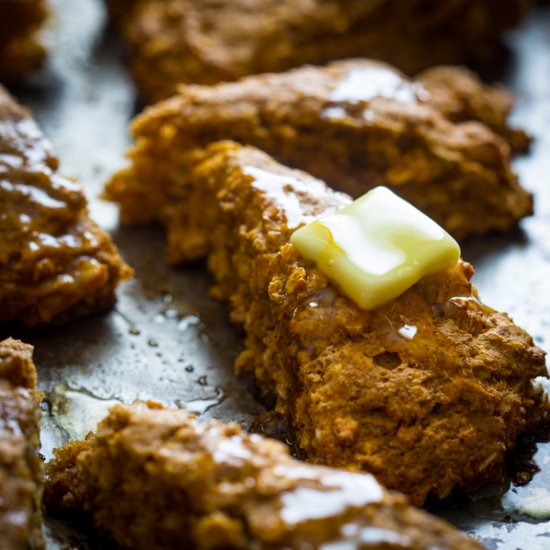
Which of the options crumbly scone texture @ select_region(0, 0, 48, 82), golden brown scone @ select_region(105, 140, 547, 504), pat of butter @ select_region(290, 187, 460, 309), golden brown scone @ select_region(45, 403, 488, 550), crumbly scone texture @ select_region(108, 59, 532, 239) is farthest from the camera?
crumbly scone texture @ select_region(0, 0, 48, 82)

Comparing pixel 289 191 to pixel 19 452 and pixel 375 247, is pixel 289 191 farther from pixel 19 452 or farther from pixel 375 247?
pixel 19 452

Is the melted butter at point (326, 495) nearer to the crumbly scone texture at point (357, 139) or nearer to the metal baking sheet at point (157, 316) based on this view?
the metal baking sheet at point (157, 316)

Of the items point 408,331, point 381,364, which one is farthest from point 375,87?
point 381,364

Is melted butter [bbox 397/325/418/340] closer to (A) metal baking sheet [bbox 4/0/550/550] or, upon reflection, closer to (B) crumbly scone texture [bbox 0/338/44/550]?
(A) metal baking sheet [bbox 4/0/550/550]

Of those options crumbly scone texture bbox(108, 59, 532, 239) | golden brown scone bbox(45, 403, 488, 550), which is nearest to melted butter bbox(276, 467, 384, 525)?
golden brown scone bbox(45, 403, 488, 550)

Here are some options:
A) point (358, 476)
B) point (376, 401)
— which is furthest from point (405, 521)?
point (376, 401)

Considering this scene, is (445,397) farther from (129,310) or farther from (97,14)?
(97,14)
